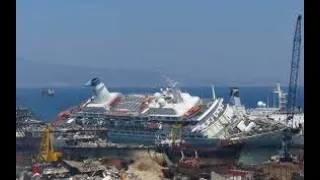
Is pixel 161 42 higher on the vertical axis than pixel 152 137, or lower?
higher

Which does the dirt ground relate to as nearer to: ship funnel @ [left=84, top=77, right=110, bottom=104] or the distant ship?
ship funnel @ [left=84, top=77, right=110, bottom=104]

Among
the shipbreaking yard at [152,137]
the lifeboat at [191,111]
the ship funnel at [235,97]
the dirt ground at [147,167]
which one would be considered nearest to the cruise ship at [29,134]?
the shipbreaking yard at [152,137]

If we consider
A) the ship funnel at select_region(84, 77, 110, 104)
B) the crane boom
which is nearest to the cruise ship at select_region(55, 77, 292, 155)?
the ship funnel at select_region(84, 77, 110, 104)

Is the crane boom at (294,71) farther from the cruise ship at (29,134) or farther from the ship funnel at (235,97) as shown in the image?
the cruise ship at (29,134)

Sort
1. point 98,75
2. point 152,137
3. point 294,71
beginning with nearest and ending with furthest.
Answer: point 294,71 → point 98,75 → point 152,137

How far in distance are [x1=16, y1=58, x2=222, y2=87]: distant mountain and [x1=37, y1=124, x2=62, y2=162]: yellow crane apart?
15cm

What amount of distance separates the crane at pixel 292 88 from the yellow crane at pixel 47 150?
0.62 m

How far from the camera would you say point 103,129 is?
1230 millimetres

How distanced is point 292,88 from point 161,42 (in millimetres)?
394

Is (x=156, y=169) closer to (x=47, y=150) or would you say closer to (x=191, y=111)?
(x=191, y=111)

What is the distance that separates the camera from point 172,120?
1209mm

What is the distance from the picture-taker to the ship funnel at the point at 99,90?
1.09 meters

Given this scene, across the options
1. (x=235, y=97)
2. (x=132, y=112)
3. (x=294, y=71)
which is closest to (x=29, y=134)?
(x=132, y=112)

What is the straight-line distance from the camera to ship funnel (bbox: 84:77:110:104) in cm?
109
